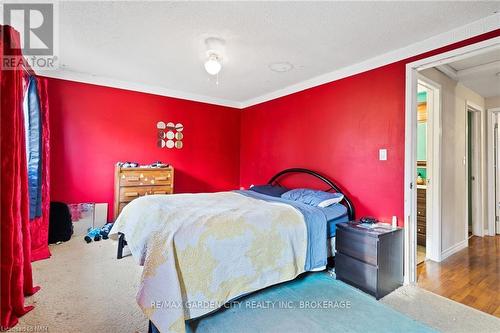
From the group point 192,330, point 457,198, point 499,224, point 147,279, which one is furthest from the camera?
point 499,224

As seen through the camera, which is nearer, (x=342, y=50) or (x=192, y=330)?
(x=192, y=330)

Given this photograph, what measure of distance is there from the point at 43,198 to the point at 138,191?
3.79 feet

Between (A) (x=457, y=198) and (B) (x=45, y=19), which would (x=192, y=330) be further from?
(A) (x=457, y=198)

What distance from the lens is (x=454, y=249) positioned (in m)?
3.52

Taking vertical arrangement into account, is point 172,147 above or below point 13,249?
above

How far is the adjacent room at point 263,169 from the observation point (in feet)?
6.30

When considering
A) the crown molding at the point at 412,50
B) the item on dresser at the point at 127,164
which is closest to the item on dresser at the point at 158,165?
Result: the item on dresser at the point at 127,164

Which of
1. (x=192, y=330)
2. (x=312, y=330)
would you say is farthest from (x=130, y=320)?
(x=312, y=330)

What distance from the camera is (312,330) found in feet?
5.95

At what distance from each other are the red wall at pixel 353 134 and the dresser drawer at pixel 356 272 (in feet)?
2.40

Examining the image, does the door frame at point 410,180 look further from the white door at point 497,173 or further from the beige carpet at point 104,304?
the white door at point 497,173

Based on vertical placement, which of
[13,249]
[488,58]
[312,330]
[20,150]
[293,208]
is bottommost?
[312,330]

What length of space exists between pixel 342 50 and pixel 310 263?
2341 millimetres

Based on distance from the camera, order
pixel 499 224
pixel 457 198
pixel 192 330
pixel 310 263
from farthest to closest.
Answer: pixel 499 224, pixel 457 198, pixel 310 263, pixel 192 330
